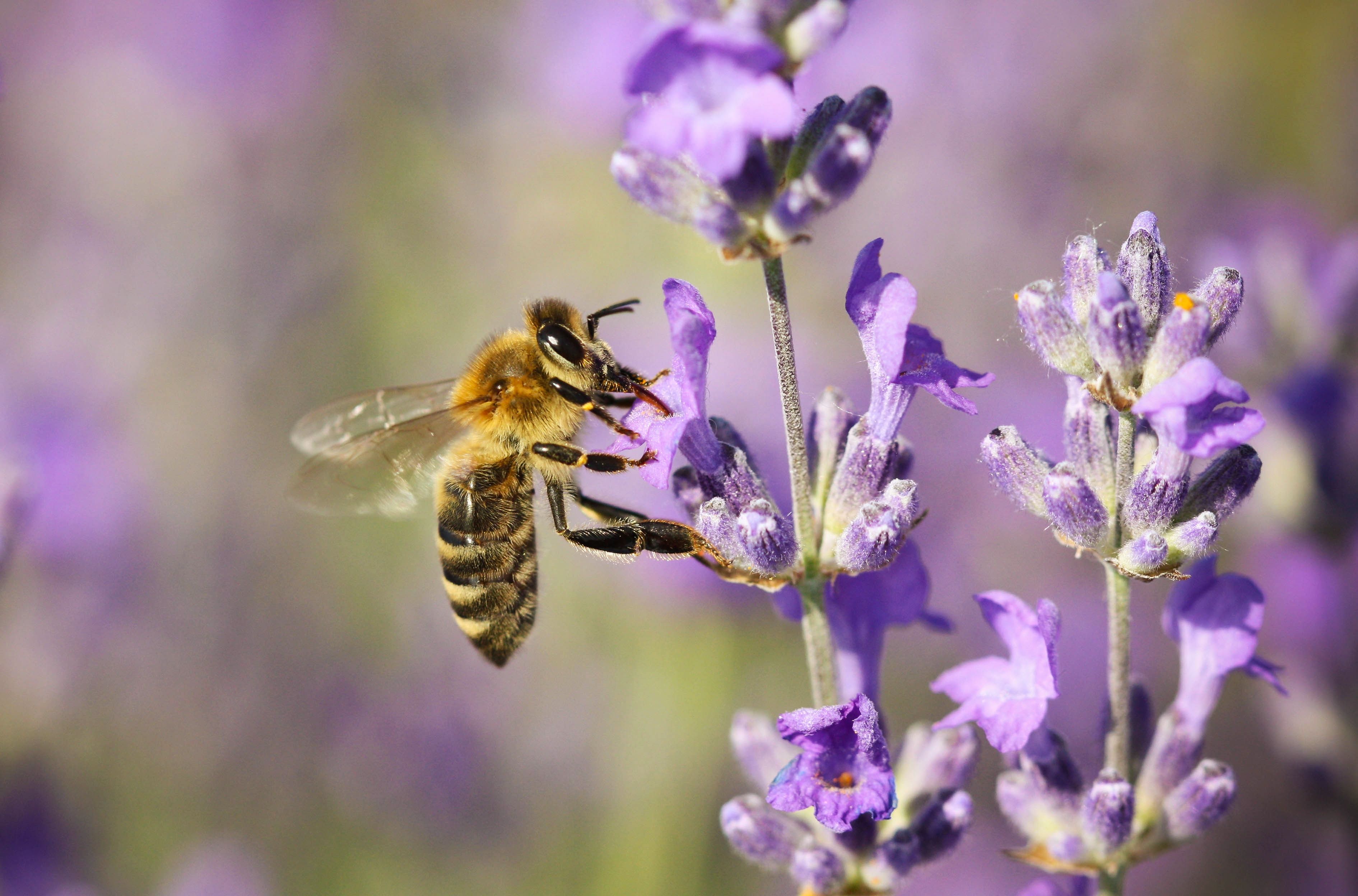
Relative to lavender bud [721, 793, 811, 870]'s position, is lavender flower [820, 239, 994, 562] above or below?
above

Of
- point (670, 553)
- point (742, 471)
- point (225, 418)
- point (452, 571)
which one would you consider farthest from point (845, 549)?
point (225, 418)

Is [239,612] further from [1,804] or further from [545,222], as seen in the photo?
[545,222]

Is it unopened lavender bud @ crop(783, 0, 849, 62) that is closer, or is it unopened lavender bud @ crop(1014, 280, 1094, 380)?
unopened lavender bud @ crop(783, 0, 849, 62)

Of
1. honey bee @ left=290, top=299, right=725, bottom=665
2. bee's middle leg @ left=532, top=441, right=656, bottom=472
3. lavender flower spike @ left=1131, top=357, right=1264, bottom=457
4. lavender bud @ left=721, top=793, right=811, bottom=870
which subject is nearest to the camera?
lavender flower spike @ left=1131, top=357, right=1264, bottom=457

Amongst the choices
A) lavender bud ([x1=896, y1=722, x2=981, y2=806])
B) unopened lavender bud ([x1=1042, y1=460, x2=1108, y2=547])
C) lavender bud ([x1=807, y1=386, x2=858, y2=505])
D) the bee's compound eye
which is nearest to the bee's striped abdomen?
the bee's compound eye

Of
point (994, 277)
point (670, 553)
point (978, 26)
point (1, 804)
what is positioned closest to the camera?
point (670, 553)

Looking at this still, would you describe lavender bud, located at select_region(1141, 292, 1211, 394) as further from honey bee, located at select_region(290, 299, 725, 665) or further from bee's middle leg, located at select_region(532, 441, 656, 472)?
honey bee, located at select_region(290, 299, 725, 665)

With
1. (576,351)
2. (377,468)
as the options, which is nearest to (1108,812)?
(576,351)
